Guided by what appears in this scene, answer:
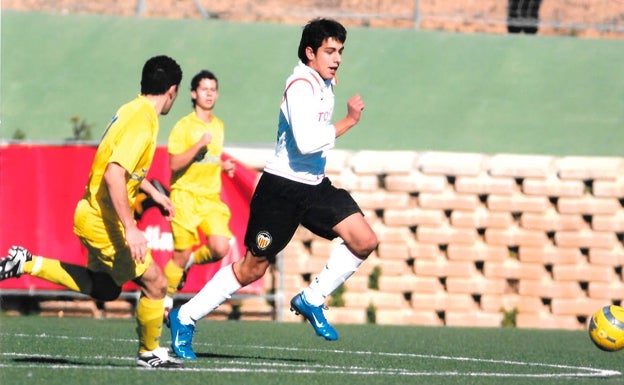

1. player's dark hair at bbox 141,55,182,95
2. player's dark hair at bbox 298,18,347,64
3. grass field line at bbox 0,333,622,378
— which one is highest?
player's dark hair at bbox 298,18,347,64

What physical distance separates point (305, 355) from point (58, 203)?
515 centimetres

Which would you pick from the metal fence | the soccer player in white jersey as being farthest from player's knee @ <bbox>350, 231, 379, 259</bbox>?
the metal fence

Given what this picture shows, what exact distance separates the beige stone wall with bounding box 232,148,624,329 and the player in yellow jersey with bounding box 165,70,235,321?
1.88 meters

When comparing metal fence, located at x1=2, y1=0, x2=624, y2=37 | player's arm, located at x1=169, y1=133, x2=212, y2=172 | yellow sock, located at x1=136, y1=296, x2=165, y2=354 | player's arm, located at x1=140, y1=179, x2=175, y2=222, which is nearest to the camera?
yellow sock, located at x1=136, y1=296, x2=165, y2=354

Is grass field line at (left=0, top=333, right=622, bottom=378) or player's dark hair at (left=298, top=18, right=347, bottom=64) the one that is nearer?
grass field line at (left=0, top=333, right=622, bottom=378)

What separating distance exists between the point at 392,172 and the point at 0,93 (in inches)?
237

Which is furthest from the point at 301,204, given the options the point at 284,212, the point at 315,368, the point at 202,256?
the point at 202,256

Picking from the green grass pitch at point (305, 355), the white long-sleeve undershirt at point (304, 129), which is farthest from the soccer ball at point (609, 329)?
the white long-sleeve undershirt at point (304, 129)

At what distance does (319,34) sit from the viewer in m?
9.25

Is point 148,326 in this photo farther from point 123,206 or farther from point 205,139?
point 205,139

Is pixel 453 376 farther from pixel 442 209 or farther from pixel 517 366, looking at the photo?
pixel 442 209

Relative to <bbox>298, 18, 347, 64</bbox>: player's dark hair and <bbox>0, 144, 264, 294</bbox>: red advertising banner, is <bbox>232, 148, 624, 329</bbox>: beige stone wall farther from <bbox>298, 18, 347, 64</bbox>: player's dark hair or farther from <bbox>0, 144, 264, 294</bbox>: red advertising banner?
<bbox>298, 18, 347, 64</bbox>: player's dark hair

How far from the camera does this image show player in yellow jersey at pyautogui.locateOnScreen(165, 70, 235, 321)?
43.2 feet

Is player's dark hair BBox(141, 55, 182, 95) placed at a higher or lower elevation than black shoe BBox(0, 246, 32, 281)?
higher
